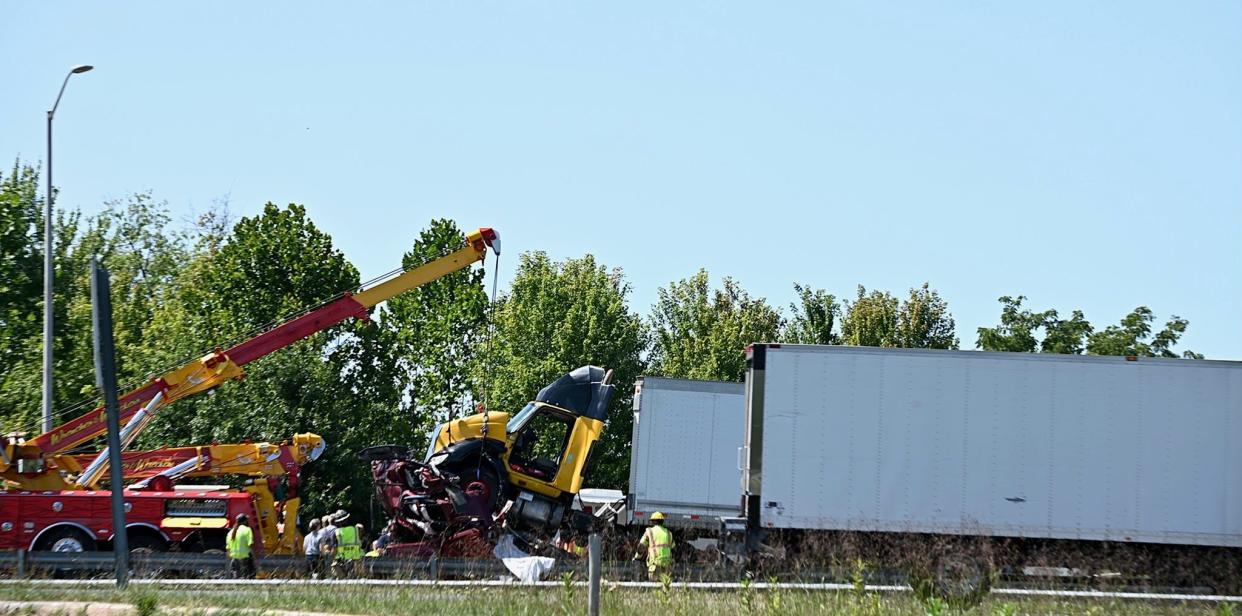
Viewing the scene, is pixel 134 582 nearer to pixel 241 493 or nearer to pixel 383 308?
pixel 241 493

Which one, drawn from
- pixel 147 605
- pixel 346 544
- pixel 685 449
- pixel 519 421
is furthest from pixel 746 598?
pixel 685 449

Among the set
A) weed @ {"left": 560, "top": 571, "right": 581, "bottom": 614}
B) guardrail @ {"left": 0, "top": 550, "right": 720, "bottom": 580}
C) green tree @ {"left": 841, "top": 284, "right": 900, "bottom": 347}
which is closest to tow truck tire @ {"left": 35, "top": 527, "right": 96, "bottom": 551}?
guardrail @ {"left": 0, "top": 550, "right": 720, "bottom": 580}

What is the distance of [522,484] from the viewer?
69.7 feet

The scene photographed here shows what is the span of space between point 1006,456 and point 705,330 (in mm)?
35826

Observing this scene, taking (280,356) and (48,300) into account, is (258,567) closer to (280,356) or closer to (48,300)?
(48,300)

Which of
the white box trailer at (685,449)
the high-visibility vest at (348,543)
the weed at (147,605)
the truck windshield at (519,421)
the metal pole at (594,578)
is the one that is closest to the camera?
the metal pole at (594,578)

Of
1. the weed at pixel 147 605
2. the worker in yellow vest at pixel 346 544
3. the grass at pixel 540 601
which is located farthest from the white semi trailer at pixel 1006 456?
the weed at pixel 147 605

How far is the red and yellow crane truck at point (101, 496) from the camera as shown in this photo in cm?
2077

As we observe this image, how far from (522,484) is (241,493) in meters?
4.71

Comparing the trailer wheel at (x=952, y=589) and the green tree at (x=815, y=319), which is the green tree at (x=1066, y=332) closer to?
the green tree at (x=815, y=319)

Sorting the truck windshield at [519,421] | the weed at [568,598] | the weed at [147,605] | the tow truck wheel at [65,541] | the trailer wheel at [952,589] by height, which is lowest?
the tow truck wheel at [65,541]

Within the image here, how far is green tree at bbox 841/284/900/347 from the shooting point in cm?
5272

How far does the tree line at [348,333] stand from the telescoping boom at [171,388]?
207 centimetres

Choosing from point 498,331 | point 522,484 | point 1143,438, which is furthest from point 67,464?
point 498,331
